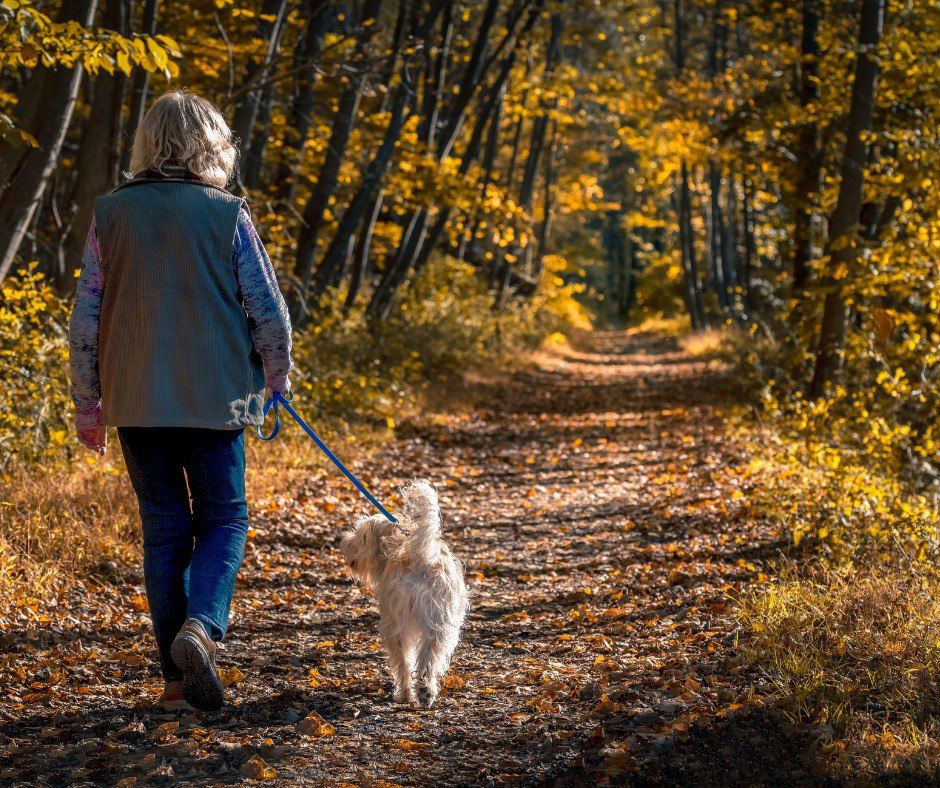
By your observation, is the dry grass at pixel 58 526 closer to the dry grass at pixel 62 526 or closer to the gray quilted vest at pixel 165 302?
the dry grass at pixel 62 526

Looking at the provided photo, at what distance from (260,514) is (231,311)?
396cm

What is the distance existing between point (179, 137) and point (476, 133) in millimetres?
14269

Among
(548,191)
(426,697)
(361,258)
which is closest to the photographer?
(426,697)

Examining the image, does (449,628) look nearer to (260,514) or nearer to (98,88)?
Result: (260,514)

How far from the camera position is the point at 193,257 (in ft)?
12.2

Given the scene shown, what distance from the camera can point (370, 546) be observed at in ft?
14.9

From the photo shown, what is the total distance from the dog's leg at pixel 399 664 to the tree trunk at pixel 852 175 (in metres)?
7.32

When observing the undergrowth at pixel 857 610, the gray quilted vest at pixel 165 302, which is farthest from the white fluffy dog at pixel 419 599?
the undergrowth at pixel 857 610

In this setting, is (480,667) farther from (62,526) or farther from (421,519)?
(62,526)

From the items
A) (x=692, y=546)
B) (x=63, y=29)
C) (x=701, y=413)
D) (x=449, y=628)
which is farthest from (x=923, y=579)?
(x=701, y=413)

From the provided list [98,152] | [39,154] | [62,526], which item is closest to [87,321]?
[62,526]

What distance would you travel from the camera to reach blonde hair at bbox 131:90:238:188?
12.2 feet

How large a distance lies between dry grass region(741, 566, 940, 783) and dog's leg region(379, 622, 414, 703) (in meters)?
1.69

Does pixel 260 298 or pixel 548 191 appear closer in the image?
pixel 260 298
